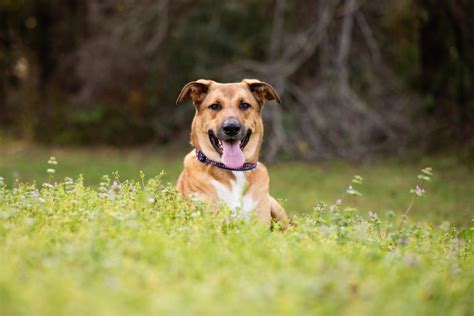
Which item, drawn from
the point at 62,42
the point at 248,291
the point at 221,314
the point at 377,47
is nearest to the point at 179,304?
the point at 221,314

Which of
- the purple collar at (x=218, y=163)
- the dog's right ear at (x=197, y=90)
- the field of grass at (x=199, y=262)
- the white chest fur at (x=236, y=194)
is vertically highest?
the dog's right ear at (x=197, y=90)

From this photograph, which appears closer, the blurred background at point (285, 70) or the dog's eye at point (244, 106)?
the dog's eye at point (244, 106)

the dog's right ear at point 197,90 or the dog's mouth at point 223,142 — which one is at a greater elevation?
the dog's right ear at point 197,90

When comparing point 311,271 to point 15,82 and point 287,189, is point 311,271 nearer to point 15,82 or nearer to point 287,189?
point 287,189

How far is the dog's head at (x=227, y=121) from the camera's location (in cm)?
586

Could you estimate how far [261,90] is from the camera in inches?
256

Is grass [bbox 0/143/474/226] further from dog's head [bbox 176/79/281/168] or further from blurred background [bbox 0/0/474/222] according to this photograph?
dog's head [bbox 176/79/281/168]

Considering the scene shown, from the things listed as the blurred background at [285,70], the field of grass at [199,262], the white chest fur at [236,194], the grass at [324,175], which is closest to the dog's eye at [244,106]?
the white chest fur at [236,194]

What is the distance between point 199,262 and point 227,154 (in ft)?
7.40

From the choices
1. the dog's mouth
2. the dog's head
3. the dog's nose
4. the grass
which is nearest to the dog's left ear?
the dog's head

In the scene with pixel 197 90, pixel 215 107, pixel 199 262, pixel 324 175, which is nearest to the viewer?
pixel 199 262

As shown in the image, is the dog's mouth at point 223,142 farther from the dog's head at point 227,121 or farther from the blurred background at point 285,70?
the blurred background at point 285,70

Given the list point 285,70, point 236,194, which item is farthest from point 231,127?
point 285,70

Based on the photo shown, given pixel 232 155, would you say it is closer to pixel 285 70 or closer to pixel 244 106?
pixel 244 106
